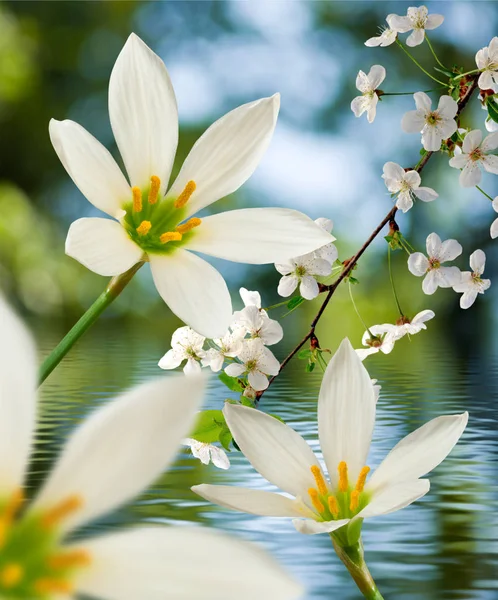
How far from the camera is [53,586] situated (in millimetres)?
102

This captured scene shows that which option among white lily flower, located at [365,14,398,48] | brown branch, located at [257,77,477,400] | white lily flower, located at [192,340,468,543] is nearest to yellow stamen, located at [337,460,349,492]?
white lily flower, located at [192,340,468,543]

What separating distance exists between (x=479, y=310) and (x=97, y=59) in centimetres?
177

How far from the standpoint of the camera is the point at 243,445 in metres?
0.16

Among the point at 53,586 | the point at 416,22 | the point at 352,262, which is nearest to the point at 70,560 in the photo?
the point at 53,586

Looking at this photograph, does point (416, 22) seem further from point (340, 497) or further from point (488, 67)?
point (340, 497)

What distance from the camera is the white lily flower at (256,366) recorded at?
30cm

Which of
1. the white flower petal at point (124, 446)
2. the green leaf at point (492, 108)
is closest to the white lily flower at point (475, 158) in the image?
the green leaf at point (492, 108)

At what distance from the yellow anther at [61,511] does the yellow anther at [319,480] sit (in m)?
0.07

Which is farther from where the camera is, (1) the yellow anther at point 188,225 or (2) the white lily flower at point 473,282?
(2) the white lily flower at point 473,282

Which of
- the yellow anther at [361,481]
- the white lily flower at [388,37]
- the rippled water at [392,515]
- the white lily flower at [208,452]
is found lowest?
the rippled water at [392,515]

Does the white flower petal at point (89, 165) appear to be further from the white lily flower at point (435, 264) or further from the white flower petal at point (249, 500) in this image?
the white lily flower at point (435, 264)

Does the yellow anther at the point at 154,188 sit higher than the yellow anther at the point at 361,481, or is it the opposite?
the yellow anther at the point at 154,188

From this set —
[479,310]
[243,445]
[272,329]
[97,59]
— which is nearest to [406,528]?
[272,329]

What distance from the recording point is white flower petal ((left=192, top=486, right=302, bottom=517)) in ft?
0.49
